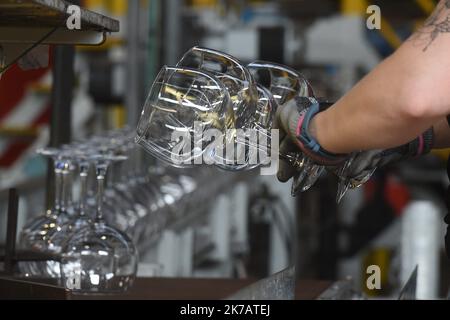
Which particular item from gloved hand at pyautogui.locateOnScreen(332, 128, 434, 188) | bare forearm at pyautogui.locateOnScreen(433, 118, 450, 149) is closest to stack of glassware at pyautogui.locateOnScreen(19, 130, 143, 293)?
gloved hand at pyautogui.locateOnScreen(332, 128, 434, 188)

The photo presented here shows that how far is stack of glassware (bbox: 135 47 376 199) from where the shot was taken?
1.43 m

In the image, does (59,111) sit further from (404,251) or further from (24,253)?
(404,251)

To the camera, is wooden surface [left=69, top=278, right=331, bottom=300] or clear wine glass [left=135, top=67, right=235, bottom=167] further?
wooden surface [left=69, top=278, right=331, bottom=300]

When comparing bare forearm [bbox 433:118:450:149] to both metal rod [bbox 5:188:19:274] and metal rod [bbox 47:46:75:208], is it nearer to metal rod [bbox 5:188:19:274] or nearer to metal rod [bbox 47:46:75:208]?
metal rod [bbox 5:188:19:274]

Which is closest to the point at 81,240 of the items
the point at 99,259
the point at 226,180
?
the point at 99,259

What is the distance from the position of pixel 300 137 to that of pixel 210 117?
13cm

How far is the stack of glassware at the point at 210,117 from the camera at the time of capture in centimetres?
143

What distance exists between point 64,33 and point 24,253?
0.35 meters

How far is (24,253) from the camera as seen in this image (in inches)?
64.2

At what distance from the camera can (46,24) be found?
4.81 feet

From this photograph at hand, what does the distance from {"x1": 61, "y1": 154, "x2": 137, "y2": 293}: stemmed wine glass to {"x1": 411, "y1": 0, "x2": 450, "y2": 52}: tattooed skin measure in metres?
0.61

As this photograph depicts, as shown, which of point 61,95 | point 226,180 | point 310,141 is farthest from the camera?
point 226,180

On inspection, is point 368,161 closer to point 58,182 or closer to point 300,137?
point 300,137
